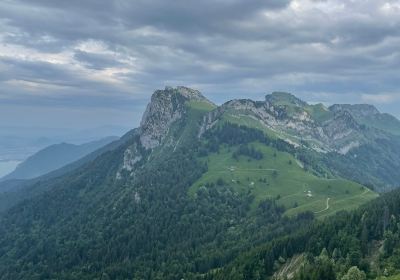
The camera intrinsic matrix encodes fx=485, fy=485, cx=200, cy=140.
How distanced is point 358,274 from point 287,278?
33585 millimetres

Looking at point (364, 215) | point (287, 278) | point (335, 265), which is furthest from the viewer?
point (364, 215)

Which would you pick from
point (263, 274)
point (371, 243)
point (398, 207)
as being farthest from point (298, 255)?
point (398, 207)

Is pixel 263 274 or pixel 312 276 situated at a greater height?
pixel 312 276

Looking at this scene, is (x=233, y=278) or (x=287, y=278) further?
(x=233, y=278)

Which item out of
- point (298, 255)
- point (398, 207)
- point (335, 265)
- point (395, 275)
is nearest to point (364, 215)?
point (398, 207)

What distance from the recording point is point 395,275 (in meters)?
142

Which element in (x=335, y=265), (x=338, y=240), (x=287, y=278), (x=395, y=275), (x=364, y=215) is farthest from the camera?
(x=364, y=215)

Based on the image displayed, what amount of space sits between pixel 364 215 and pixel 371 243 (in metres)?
22.1

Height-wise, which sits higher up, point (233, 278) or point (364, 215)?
point (364, 215)

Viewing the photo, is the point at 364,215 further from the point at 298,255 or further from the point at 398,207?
the point at 298,255

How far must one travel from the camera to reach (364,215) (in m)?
199

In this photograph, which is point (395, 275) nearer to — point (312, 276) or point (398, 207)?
point (312, 276)

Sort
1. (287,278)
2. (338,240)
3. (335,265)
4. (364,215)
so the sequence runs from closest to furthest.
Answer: (335,265) → (287,278) → (338,240) → (364,215)

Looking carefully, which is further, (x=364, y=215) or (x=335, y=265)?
(x=364, y=215)
